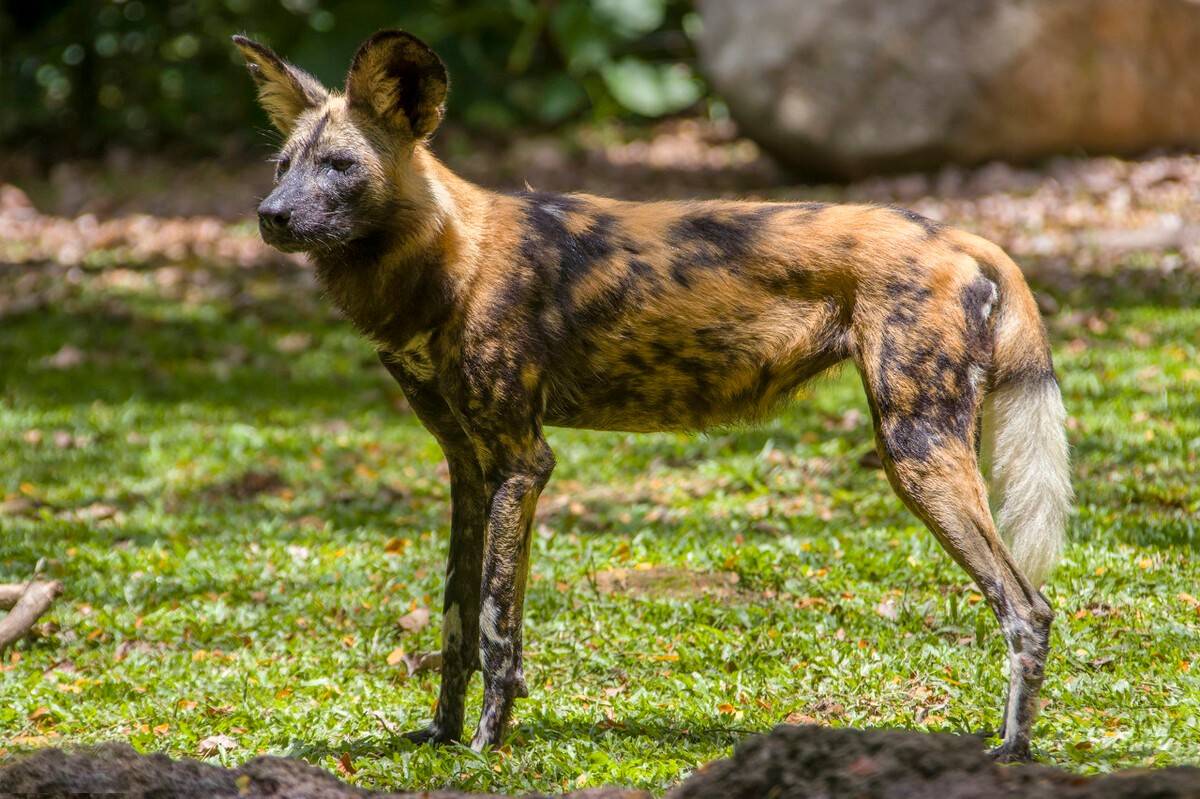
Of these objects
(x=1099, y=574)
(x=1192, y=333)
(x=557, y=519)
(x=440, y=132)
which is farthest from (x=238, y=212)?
(x=1099, y=574)

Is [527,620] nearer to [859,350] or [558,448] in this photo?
[859,350]

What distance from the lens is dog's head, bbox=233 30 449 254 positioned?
3559 mm

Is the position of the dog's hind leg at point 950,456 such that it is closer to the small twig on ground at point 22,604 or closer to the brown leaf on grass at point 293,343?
the small twig on ground at point 22,604

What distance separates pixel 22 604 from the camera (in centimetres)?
471

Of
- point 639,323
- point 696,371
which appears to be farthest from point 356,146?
point 696,371

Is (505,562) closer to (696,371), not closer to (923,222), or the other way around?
(696,371)

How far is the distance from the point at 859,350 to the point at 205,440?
4482 mm

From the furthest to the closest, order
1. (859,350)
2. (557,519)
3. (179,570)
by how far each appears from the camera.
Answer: (557,519) < (179,570) < (859,350)

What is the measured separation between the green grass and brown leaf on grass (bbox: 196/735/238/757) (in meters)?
0.04

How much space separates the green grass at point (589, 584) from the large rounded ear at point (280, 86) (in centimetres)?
175

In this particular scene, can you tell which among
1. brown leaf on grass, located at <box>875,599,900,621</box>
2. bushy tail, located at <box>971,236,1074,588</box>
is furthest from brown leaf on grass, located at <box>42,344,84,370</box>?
bushy tail, located at <box>971,236,1074,588</box>

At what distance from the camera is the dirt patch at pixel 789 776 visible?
8.38 ft

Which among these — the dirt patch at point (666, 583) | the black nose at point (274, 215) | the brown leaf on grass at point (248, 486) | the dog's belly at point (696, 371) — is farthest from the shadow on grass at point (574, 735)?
the brown leaf on grass at point (248, 486)

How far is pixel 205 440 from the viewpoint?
23.4 ft
